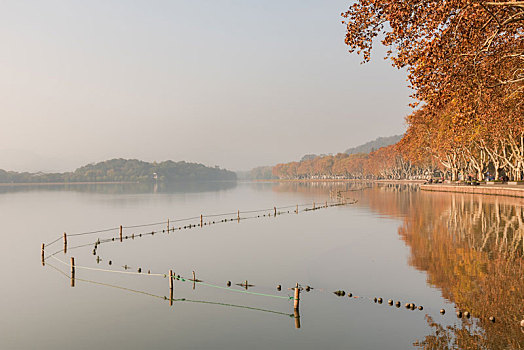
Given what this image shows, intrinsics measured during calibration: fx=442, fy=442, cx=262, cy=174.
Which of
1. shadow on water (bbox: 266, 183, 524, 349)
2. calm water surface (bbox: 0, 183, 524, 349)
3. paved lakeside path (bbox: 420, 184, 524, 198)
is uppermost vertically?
paved lakeside path (bbox: 420, 184, 524, 198)

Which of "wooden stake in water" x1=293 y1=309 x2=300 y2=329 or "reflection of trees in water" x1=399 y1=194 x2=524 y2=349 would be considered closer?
"reflection of trees in water" x1=399 y1=194 x2=524 y2=349

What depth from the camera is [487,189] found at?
72812 millimetres

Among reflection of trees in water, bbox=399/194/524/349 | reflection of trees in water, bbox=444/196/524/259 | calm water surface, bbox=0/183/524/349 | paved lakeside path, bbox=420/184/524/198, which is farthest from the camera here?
paved lakeside path, bbox=420/184/524/198

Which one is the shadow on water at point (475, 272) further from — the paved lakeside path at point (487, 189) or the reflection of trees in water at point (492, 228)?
the paved lakeside path at point (487, 189)

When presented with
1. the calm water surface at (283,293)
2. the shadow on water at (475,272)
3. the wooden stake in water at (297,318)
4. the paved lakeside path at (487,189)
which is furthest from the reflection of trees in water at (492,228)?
the paved lakeside path at (487,189)

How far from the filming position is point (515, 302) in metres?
15.2

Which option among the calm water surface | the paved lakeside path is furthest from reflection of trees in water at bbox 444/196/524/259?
the paved lakeside path

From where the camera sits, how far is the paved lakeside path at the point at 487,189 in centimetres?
6183

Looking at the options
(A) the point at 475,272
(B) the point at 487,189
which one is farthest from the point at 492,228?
(B) the point at 487,189

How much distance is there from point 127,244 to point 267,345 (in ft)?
84.5

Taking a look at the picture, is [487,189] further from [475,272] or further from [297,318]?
[297,318]

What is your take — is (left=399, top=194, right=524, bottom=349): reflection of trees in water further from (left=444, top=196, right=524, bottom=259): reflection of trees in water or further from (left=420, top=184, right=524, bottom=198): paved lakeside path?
(left=420, top=184, right=524, bottom=198): paved lakeside path

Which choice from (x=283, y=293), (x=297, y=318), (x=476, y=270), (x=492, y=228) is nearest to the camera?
(x=297, y=318)

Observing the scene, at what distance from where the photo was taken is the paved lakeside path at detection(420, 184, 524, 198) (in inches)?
2434
